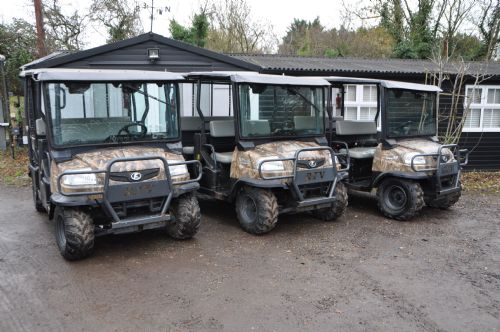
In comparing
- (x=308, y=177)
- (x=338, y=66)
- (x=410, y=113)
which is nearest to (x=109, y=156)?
(x=308, y=177)

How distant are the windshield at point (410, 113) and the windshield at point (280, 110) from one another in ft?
3.92

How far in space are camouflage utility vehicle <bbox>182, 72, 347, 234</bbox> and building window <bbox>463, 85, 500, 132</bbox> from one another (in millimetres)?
7088

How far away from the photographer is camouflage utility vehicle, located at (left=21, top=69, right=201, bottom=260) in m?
4.51

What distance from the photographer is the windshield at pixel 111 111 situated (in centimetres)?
482

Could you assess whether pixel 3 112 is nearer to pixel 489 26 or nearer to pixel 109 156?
pixel 109 156

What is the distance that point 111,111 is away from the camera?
205 inches

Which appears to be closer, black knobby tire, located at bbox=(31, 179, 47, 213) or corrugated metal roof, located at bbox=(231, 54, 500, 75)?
black knobby tire, located at bbox=(31, 179, 47, 213)

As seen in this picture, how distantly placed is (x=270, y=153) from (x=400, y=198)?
233 centimetres

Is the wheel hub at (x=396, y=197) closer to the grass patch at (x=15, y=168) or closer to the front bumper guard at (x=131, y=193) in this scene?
the front bumper guard at (x=131, y=193)

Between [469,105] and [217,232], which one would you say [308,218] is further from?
[469,105]

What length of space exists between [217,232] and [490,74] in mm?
9158

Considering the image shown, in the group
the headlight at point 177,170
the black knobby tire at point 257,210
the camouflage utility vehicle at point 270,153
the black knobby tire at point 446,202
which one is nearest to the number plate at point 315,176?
the camouflage utility vehicle at point 270,153

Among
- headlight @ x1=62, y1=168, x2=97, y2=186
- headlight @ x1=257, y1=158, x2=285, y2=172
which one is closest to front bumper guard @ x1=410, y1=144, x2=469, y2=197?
headlight @ x1=257, y1=158, x2=285, y2=172

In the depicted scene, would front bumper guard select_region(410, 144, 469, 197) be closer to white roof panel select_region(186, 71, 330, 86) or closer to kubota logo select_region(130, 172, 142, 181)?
white roof panel select_region(186, 71, 330, 86)
